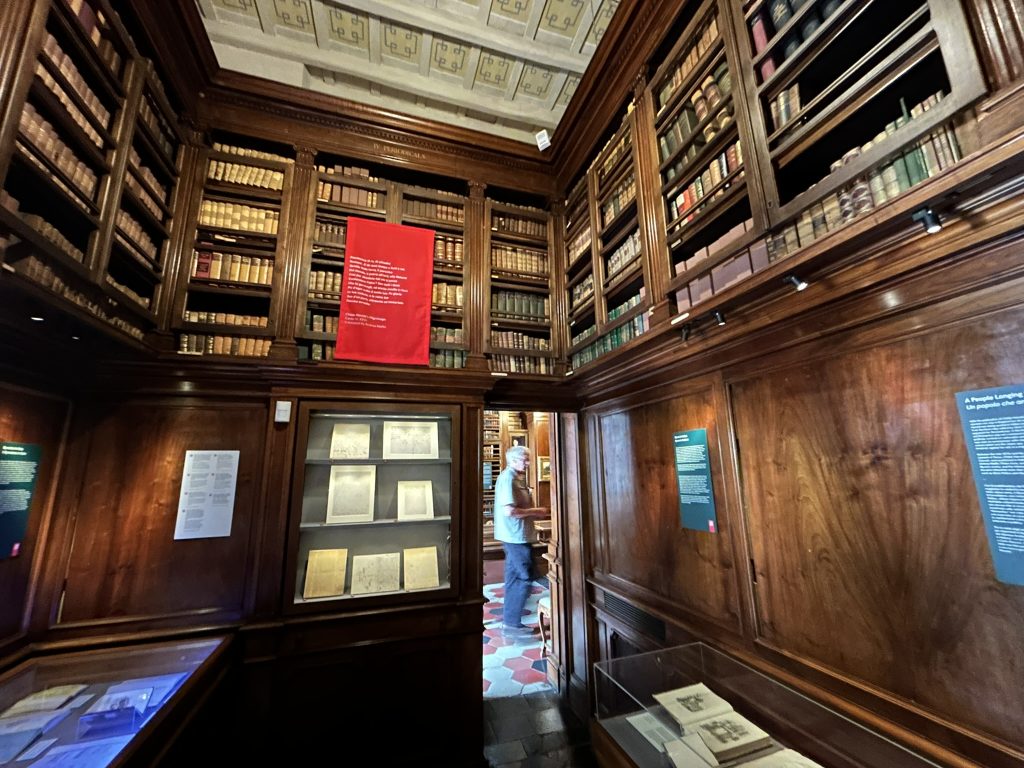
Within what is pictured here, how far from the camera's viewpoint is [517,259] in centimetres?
333

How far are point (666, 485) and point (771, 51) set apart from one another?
1985 mm

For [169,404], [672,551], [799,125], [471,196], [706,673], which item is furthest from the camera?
[471,196]

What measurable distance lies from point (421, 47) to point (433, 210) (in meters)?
1.40

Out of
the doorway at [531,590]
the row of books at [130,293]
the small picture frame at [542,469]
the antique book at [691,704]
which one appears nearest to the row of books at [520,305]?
the doorway at [531,590]

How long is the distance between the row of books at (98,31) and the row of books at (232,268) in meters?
0.92

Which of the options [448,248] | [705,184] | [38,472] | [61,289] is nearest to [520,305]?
[448,248]

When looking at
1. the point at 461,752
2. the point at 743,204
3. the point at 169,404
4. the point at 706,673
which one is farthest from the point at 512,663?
the point at 743,204

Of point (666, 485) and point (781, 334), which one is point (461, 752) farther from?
point (781, 334)

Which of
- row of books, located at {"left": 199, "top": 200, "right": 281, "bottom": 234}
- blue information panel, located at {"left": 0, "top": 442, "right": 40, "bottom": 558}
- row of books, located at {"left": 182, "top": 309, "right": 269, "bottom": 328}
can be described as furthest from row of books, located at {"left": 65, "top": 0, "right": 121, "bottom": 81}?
blue information panel, located at {"left": 0, "top": 442, "right": 40, "bottom": 558}

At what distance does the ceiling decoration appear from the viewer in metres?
3.02

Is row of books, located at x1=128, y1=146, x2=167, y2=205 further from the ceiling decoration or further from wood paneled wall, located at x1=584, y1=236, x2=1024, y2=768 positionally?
wood paneled wall, located at x1=584, y1=236, x2=1024, y2=768

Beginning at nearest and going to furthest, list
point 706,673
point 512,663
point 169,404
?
1. point 706,673
2. point 169,404
3. point 512,663

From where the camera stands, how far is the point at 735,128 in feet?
5.79

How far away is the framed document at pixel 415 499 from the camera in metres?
2.65
